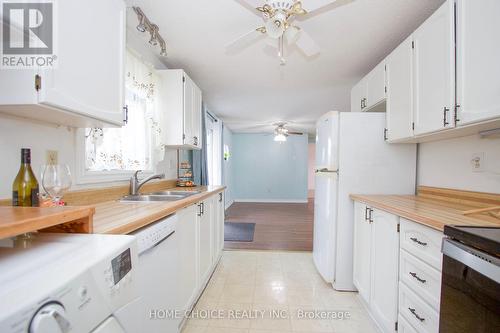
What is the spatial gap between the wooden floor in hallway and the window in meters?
1.81

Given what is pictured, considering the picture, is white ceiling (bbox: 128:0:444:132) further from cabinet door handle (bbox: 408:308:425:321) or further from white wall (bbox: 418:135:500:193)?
cabinet door handle (bbox: 408:308:425:321)

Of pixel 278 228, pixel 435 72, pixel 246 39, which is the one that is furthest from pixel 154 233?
pixel 278 228

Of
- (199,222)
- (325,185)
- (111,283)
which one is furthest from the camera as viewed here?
(325,185)

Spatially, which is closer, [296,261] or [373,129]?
[373,129]

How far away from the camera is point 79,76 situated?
1.01m

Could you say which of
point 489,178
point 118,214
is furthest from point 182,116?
point 489,178

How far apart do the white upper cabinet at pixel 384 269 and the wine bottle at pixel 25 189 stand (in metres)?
1.84

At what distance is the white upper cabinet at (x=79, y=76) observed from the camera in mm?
846

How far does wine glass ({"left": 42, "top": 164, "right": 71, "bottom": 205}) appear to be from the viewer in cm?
98

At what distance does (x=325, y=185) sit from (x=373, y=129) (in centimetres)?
68

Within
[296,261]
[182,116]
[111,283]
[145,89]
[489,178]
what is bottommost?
[296,261]

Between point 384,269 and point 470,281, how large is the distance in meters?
→ 0.78

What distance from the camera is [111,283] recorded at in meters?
0.59

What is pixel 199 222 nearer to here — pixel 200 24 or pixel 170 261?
pixel 170 261
